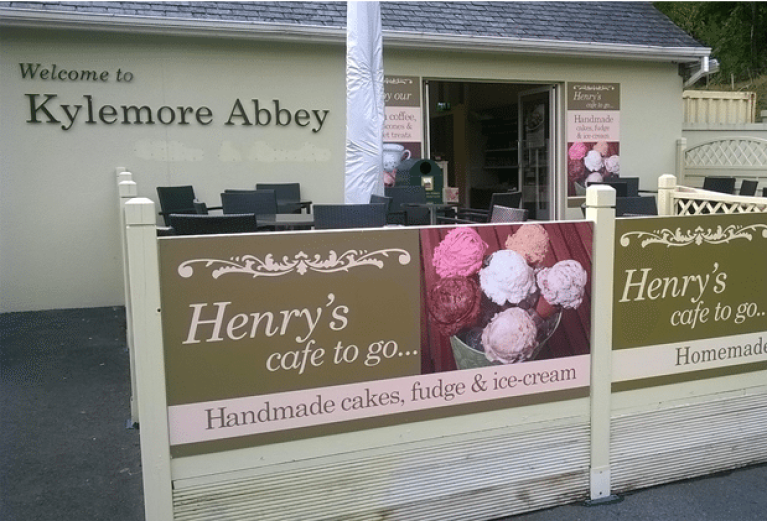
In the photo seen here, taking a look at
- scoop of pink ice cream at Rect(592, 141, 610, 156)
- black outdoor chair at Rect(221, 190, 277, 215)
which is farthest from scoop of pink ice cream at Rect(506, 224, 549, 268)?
scoop of pink ice cream at Rect(592, 141, 610, 156)

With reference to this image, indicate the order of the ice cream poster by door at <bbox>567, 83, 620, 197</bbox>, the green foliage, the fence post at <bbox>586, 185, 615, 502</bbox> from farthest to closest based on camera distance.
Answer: the green foliage → the ice cream poster by door at <bbox>567, 83, 620, 197</bbox> → the fence post at <bbox>586, 185, 615, 502</bbox>

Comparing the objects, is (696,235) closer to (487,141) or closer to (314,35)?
(314,35)

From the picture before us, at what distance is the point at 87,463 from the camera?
12.3 ft

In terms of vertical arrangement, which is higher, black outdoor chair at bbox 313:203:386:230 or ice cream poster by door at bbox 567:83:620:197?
ice cream poster by door at bbox 567:83:620:197

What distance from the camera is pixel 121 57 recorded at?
772 cm

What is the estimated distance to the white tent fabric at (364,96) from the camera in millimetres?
5422

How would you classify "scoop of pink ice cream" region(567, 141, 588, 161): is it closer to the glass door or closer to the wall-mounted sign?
the glass door

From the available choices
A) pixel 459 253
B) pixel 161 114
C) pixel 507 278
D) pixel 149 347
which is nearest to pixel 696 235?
pixel 507 278

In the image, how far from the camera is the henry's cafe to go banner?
8.96ft

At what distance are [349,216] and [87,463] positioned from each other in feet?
7.03

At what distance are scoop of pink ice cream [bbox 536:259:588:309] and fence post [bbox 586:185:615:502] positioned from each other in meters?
0.07

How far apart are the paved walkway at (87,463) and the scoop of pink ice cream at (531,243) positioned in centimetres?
115

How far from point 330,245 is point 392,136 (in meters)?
6.54

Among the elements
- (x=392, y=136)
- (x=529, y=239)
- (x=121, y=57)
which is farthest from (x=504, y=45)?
A: (x=529, y=239)
